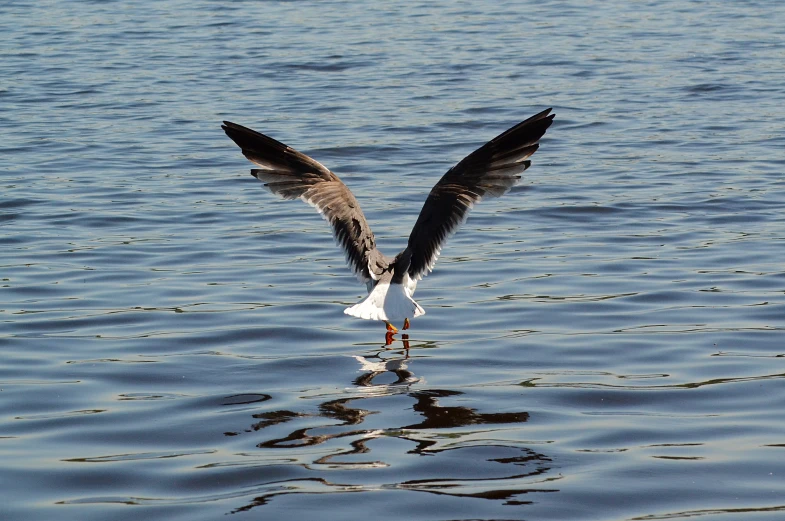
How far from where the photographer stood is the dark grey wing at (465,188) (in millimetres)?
7711

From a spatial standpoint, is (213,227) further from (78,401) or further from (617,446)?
(617,446)

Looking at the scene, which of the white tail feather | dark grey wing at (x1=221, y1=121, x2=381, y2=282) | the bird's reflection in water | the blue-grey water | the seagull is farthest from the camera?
dark grey wing at (x1=221, y1=121, x2=381, y2=282)

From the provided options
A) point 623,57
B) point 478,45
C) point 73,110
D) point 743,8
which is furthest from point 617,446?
point 743,8

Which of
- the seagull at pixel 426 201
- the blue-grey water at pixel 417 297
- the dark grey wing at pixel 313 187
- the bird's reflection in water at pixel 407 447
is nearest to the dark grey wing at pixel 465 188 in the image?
the seagull at pixel 426 201

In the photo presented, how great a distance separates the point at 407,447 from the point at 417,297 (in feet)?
10.5

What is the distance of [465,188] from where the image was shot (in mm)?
7836

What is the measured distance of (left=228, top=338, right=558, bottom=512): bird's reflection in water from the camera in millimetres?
4910

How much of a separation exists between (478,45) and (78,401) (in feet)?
54.8

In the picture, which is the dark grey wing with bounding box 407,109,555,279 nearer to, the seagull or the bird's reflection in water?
the seagull

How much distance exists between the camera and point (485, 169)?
779 cm

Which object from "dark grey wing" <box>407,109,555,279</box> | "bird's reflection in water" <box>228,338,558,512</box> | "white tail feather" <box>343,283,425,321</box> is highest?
"dark grey wing" <box>407,109,555,279</box>

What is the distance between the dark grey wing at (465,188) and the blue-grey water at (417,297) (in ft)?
1.65

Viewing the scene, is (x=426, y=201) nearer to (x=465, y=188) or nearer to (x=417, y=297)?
(x=465, y=188)

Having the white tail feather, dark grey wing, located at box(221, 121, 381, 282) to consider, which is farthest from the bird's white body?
dark grey wing, located at box(221, 121, 381, 282)
